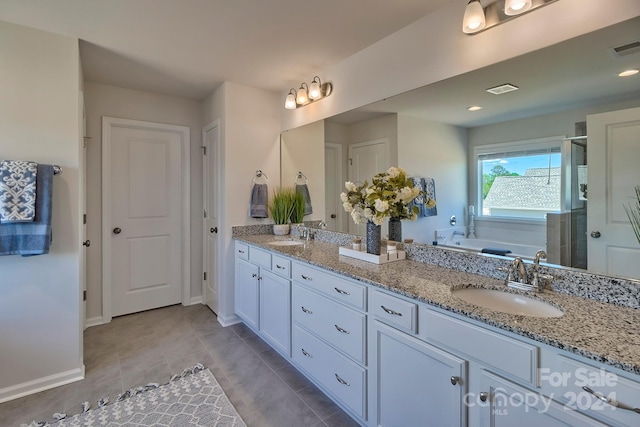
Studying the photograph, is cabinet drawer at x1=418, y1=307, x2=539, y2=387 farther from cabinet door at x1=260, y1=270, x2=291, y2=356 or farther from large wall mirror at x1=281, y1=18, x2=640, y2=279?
cabinet door at x1=260, y1=270, x2=291, y2=356

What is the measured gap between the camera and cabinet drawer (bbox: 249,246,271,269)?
2517mm

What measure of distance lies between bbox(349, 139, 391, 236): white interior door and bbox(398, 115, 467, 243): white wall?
14 centimetres

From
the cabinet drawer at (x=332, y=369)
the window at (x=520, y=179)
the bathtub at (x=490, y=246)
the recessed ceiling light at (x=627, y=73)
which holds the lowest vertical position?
the cabinet drawer at (x=332, y=369)

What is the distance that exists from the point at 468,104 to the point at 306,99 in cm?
150

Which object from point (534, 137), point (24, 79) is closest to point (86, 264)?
point (24, 79)

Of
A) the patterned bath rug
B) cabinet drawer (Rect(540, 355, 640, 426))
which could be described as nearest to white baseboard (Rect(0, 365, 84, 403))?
the patterned bath rug

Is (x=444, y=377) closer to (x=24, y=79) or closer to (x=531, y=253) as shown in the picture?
(x=531, y=253)

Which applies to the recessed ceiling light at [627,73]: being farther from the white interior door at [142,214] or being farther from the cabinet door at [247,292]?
the white interior door at [142,214]

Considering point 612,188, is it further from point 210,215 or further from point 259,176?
point 210,215

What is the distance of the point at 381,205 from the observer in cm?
186

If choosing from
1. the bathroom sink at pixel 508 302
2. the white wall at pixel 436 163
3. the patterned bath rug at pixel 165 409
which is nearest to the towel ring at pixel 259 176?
the white wall at pixel 436 163

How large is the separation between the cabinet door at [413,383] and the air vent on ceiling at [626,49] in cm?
135

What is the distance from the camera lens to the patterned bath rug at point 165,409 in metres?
1.78

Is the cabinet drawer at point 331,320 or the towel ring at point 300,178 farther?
the towel ring at point 300,178
